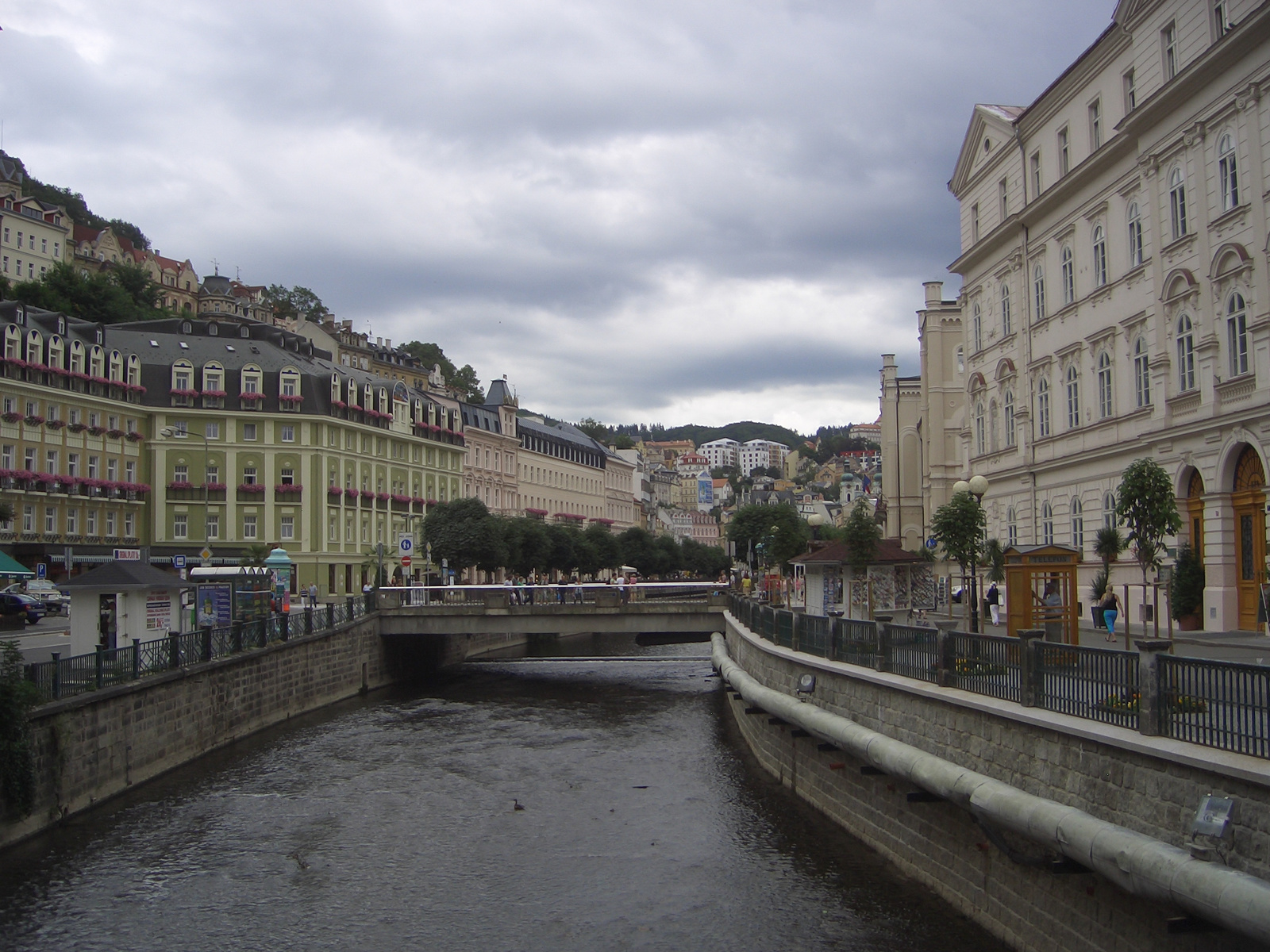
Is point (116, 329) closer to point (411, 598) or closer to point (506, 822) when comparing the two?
point (411, 598)

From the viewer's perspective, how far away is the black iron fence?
20.8m

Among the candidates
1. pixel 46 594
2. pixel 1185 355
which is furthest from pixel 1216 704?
pixel 46 594

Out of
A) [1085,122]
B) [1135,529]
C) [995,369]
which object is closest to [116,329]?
[995,369]

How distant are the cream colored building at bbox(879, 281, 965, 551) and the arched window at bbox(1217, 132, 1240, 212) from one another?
2152cm

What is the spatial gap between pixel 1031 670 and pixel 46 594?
1982 inches

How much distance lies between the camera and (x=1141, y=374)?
30781 millimetres

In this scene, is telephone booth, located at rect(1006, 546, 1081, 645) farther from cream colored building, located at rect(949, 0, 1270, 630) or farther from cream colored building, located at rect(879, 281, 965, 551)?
cream colored building, located at rect(879, 281, 965, 551)

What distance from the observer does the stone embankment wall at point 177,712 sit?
20391 millimetres

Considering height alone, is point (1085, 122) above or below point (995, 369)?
above

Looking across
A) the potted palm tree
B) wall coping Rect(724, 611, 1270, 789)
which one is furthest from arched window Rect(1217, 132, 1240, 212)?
wall coping Rect(724, 611, 1270, 789)

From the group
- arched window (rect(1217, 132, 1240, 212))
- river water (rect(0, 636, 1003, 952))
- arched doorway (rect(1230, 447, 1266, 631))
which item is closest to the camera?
river water (rect(0, 636, 1003, 952))

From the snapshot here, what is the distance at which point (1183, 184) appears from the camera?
27797mm

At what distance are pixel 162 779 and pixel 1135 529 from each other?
2061 centimetres

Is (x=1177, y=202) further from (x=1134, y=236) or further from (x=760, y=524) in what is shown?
(x=760, y=524)
